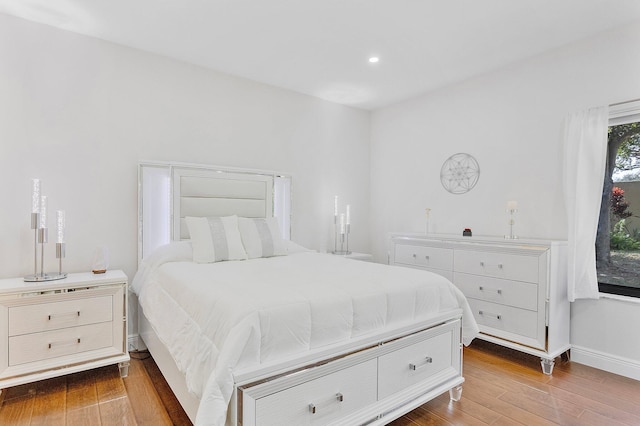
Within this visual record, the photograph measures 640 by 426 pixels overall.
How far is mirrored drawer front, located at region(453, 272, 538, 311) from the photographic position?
113 inches

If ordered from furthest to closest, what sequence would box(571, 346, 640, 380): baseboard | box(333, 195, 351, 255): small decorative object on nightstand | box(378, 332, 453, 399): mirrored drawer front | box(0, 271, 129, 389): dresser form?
box(333, 195, 351, 255): small decorative object on nightstand → box(571, 346, 640, 380): baseboard → box(0, 271, 129, 389): dresser → box(378, 332, 453, 399): mirrored drawer front

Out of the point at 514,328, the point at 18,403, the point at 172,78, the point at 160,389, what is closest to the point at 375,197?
the point at 514,328

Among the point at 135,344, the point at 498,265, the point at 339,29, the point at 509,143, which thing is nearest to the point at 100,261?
the point at 135,344

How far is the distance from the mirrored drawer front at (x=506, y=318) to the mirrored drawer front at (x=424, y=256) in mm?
424

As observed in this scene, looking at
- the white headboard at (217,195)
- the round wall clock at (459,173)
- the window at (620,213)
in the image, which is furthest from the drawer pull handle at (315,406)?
the round wall clock at (459,173)

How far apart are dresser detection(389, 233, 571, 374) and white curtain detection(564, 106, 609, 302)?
9 cm

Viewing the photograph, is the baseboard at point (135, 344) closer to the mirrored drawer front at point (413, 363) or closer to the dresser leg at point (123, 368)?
the dresser leg at point (123, 368)

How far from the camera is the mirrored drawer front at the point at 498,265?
287 cm

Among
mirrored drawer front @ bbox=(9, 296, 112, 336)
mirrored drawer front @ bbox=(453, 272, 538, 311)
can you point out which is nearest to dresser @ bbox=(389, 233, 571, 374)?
mirrored drawer front @ bbox=(453, 272, 538, 311)

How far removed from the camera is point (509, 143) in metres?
3.49

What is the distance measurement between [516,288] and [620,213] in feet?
3.53

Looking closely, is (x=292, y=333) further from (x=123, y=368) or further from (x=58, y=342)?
(x=58, y=342)

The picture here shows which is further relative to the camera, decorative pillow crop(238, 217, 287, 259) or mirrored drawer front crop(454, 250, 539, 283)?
decorative pillow crop(238, 217, 287, 259)

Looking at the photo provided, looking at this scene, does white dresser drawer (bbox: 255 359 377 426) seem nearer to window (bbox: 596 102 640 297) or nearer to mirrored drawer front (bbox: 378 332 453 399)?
mirrored drawer front (bbox: 378 332 453 399)
